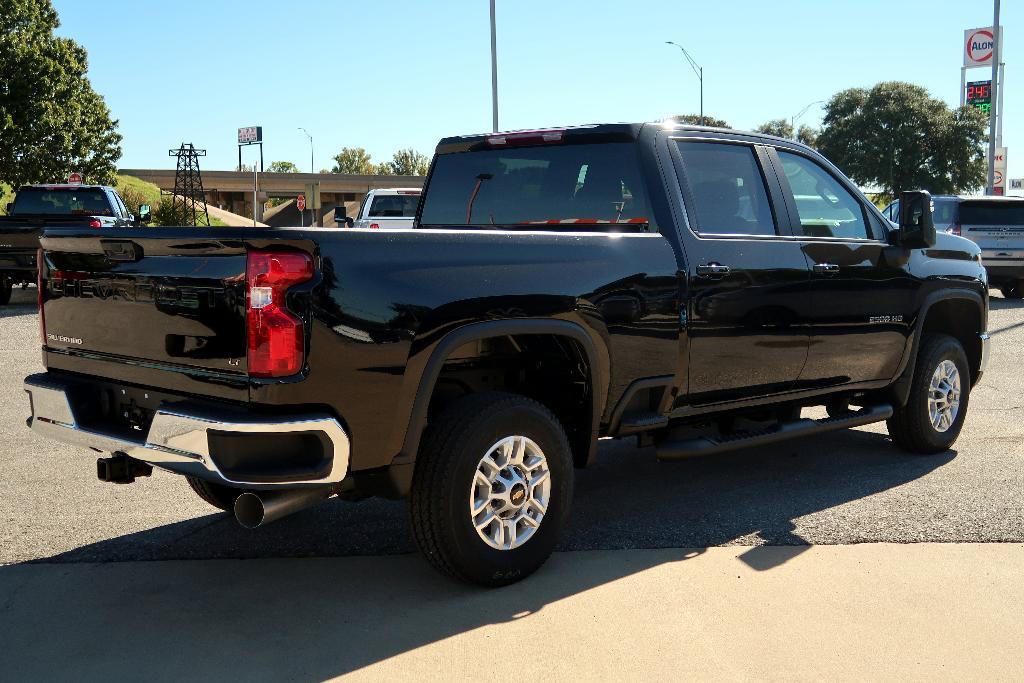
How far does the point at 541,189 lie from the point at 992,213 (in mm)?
16320

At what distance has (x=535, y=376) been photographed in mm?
4949

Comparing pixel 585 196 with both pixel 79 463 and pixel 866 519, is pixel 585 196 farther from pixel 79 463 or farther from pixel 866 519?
pixel 79 463

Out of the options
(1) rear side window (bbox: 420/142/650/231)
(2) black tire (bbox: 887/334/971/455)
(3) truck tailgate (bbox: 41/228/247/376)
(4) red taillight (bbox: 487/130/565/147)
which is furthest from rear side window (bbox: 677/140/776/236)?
(3) truck tailgate (bbox: 41/228/247/376)

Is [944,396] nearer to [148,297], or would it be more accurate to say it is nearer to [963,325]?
[963,325]

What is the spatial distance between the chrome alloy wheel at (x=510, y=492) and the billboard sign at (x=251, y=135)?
8504 centimetres

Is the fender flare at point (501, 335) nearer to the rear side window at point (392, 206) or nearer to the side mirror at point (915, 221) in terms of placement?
the side mirror at point (915, 221)

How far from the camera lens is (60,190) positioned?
18.3 metres

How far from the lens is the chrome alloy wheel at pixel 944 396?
684 centimetres

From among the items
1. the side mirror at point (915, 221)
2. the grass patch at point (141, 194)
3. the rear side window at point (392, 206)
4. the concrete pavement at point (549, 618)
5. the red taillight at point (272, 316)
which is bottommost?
the concrete pavement at point (549, 618)

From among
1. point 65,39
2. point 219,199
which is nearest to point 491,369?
point 65,39

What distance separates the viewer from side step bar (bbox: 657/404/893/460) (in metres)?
5.27

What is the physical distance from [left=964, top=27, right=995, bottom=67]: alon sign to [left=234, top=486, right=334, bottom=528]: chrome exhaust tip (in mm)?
42388

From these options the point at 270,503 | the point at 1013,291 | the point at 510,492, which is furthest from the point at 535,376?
the point at 1013,291

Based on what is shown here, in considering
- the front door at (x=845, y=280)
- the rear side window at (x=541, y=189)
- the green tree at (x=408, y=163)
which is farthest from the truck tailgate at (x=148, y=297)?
the green tree at (x=408, y=163)
